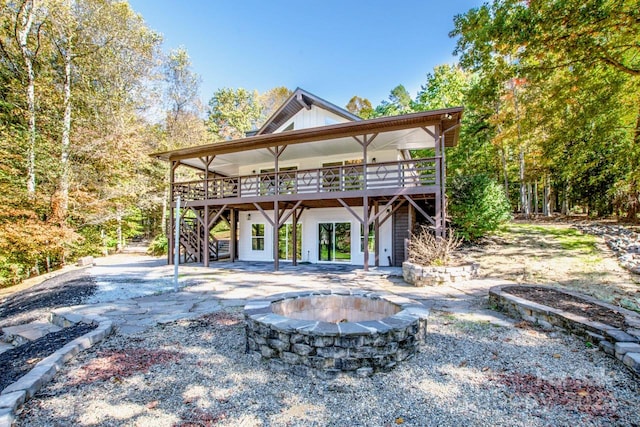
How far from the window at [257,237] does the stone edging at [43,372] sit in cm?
998

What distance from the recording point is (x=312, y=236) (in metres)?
14.0

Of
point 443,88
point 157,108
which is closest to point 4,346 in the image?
point 157,108

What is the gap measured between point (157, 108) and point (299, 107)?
41.5 feet

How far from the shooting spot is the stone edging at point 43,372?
268 cm

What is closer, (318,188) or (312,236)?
(318,188)

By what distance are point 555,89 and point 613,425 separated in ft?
35.5

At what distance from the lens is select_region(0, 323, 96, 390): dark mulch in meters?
3.56

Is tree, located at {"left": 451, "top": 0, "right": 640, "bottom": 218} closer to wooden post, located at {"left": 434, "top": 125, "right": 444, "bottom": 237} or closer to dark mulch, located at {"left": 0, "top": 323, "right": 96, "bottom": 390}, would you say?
wooden post, located at {"left": 434, "top": 125, "right": 444, "bottom": 237}

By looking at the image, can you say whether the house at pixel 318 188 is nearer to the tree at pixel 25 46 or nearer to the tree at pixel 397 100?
the tree at pixel 25 46

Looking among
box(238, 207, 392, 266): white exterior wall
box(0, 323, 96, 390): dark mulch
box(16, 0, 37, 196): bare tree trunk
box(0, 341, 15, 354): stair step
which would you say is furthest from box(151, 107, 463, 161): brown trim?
box(0, 341, 15, 354): stair step

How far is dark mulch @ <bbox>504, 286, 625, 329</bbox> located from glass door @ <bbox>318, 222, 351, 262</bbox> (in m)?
7.30

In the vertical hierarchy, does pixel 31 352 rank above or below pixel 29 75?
below

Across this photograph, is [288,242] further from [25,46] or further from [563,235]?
[25,46]

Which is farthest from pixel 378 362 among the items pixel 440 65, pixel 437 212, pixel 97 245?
pixel 440 65
